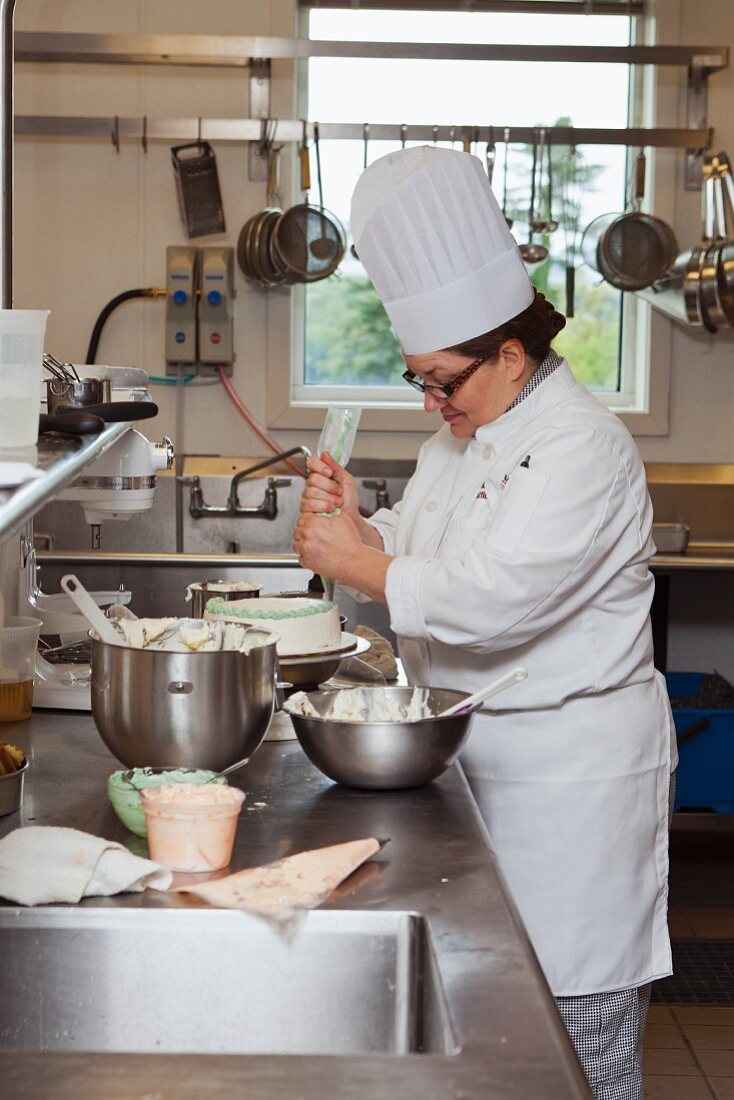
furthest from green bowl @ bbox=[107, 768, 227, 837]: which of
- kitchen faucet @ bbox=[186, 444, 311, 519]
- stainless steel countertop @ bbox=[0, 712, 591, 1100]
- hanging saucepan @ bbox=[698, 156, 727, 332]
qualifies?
hanging saucepan @ bbox=[698, 156, 727, 332]

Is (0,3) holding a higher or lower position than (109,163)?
lower

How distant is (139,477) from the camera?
2.17 meters

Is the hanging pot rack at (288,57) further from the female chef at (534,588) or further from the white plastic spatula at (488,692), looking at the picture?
the white plastic spatula at (488,692)

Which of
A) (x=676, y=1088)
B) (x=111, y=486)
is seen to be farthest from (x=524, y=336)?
(x=676, y=1088)

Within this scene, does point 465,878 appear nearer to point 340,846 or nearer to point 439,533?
point 340,846

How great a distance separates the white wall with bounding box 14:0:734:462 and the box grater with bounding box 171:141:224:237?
3.4 inches

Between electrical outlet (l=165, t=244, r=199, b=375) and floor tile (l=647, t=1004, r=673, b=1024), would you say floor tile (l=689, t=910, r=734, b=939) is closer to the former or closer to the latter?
floor tile (l=647, t=1004, r=673, b=1024)

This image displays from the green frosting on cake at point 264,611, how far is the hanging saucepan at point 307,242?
8.53 ft

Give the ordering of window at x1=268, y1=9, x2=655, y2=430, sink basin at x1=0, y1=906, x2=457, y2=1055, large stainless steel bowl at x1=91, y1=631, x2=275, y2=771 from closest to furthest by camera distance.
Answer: sink basin at x1=0, y1=906, x2=457, y2=1055 < large stainless steel bowl at x1=91, y1=631, x2=275, y2=771 < window at x1=268, y1=9, x2=655, y2=430

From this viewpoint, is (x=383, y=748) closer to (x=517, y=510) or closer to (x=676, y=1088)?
(x=517, y=510)

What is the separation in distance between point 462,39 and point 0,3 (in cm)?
340

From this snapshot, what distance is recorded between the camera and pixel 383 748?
1.68 meters

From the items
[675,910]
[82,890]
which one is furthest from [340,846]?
[675,910]

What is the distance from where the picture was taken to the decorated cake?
2098 mm
